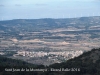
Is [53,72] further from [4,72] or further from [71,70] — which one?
[4,72]

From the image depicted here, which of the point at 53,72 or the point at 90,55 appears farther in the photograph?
A: the point at 90,55

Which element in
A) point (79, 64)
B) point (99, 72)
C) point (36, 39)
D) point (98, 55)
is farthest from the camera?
point (36, 39)

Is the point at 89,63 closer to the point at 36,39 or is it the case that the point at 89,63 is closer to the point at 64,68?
the point at 64,68

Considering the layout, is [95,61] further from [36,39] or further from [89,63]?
[36,39]

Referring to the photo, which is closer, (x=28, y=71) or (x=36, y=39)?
(x=28, y=71)

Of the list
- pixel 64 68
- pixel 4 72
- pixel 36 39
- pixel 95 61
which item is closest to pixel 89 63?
pixel 95 61

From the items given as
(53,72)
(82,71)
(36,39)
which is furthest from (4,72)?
(36,39)

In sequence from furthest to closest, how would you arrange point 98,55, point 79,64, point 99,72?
point 98,55, point 79,64, point 99,72
